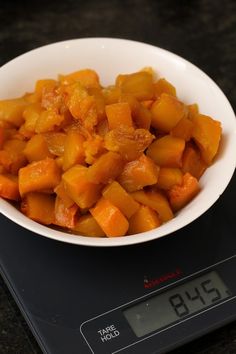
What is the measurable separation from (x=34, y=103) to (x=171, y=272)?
1.55ft

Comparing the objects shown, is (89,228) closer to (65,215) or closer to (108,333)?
(65,215)

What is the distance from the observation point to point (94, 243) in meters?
1.05

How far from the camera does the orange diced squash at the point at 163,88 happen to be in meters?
1.29

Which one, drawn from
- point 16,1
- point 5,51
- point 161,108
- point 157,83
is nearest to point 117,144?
point 161,108

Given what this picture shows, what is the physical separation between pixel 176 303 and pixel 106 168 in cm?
29

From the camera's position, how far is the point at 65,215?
1.15 meters

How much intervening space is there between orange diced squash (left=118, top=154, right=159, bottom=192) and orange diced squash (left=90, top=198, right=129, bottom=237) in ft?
0.18

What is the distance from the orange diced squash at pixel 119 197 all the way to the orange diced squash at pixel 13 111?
292 mm

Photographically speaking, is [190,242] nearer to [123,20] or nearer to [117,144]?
[117,144]

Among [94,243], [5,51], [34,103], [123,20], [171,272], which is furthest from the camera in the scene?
[123,20]

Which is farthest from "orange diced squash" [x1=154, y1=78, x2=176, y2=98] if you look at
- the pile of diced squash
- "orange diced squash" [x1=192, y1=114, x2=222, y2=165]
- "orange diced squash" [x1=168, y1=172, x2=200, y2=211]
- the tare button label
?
the tare button label

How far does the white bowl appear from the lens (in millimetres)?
1216

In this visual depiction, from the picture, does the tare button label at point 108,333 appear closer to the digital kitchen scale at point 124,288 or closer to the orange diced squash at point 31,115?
the digital kitchen scale at point 124,288

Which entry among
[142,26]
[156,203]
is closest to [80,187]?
[156,203]
